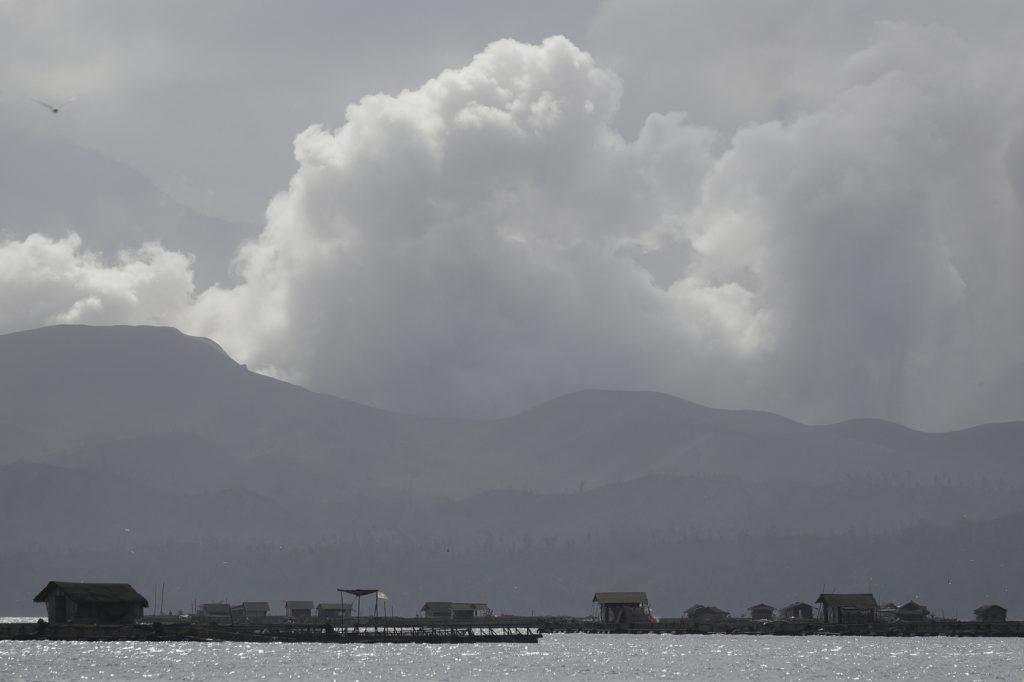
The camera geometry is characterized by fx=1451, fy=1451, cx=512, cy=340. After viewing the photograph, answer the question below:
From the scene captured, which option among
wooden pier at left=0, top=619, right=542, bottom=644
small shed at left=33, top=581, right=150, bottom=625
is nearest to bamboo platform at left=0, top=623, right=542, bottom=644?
wooden pier at left=0, top=619, right=542, bottom=644

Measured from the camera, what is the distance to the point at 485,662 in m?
154

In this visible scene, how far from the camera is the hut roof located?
578 feet

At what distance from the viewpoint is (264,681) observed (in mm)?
121562

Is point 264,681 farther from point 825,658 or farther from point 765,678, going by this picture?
point 825,658

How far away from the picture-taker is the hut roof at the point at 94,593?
578 feet

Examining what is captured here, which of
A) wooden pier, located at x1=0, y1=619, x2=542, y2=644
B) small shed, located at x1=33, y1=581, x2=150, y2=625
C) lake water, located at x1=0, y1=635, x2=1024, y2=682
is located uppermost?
small shed, located at x1=33, y1=581, x2=150, y2=625

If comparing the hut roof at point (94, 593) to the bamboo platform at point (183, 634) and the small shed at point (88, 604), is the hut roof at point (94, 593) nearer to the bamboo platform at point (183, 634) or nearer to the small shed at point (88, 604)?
the small shed at point (88, 604)

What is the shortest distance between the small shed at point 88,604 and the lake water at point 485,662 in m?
4.09

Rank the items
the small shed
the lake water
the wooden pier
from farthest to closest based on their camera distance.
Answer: the small shed, the wooden pier, the lake water

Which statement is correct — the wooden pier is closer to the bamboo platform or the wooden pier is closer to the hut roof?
the bamboo platform

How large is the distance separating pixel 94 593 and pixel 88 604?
1955mm

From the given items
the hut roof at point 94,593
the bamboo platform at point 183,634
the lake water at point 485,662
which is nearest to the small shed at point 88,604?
the hut roof at point 94,593

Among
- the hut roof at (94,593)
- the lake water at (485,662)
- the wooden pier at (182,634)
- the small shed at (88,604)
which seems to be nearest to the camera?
the lake water at (485,662)

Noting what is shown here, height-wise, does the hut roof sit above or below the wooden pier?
above
